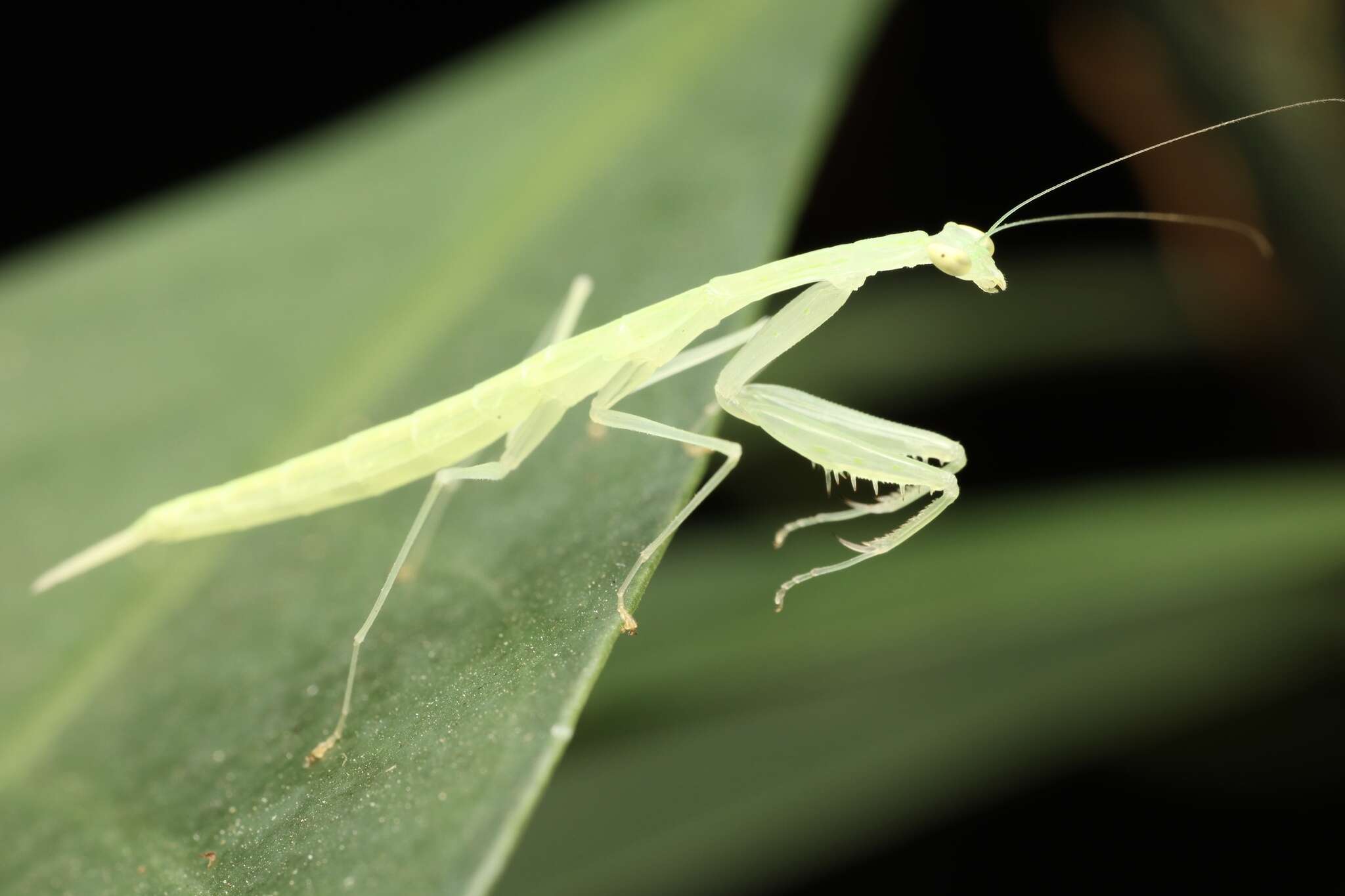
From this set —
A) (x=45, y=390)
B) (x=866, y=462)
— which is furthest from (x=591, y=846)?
(x=45, y=390)

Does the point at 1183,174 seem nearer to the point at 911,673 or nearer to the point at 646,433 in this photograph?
the point at 911,673

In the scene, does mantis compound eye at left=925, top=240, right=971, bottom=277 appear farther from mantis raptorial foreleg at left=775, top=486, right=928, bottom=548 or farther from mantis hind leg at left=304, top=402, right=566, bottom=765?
mantis hind leg at left=304, top=402, right=566, bottom=765

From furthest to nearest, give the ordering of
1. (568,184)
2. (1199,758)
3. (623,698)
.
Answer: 1. (1199,758)
2. (568,184)
3. (623,698)

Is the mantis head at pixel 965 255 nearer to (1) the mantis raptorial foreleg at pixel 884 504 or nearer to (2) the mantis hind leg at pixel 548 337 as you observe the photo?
(1) the mantis raptorial foreleg at pixel 884 504

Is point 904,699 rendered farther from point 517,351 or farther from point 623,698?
point 517,351

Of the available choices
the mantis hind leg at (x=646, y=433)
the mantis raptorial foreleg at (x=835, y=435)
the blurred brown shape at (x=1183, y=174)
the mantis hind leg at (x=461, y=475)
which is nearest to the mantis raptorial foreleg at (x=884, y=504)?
the mantis raptorial foreleg at (x=835, y=435)

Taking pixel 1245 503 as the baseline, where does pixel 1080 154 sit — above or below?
above

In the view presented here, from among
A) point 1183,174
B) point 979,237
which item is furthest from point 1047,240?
point 979,237
